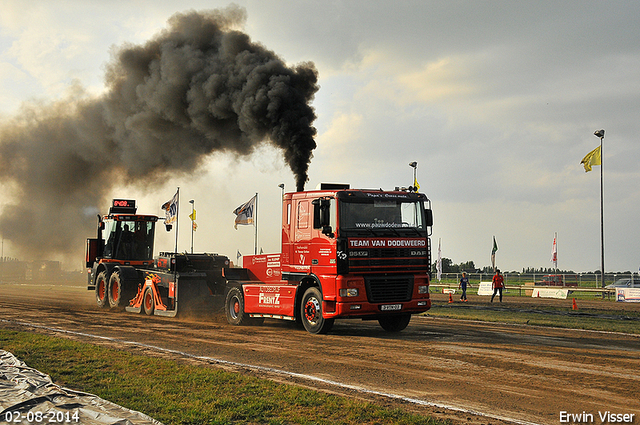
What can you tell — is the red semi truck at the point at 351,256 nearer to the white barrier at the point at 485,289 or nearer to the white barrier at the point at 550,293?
the white barrier at the point at 550,293

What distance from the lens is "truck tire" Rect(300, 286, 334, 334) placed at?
42.8ft

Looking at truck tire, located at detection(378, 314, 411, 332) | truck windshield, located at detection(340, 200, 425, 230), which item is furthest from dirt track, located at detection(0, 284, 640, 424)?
truck windshield, located at detection(340, 200, 425, 230)

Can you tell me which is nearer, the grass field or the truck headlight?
the grass field

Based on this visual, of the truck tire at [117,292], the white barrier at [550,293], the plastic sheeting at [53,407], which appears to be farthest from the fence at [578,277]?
the plastic sheeting at [53,407]

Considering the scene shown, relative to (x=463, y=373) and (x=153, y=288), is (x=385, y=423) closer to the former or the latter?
(x=463, y=373)

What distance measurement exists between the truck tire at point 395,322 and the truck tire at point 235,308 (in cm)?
382

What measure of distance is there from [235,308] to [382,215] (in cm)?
566

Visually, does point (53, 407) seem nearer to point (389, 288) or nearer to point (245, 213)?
point (389, 288)

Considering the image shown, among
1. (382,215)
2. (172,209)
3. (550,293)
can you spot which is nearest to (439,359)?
(382,215)

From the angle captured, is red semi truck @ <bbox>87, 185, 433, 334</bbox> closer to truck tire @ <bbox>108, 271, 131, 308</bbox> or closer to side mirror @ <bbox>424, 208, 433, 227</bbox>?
side mirror @ <bbox>424, 208, 433, 227</bbox>

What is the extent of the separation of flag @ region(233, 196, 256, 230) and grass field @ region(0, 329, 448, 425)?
23.5 metres

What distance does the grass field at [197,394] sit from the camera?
19.2ft

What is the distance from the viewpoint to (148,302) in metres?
19.1

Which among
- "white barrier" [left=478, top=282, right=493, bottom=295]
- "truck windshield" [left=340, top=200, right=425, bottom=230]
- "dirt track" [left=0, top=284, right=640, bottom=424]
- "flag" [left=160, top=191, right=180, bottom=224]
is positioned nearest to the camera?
"dirt track" [left=0, top=284, right=640, bottom=424]
